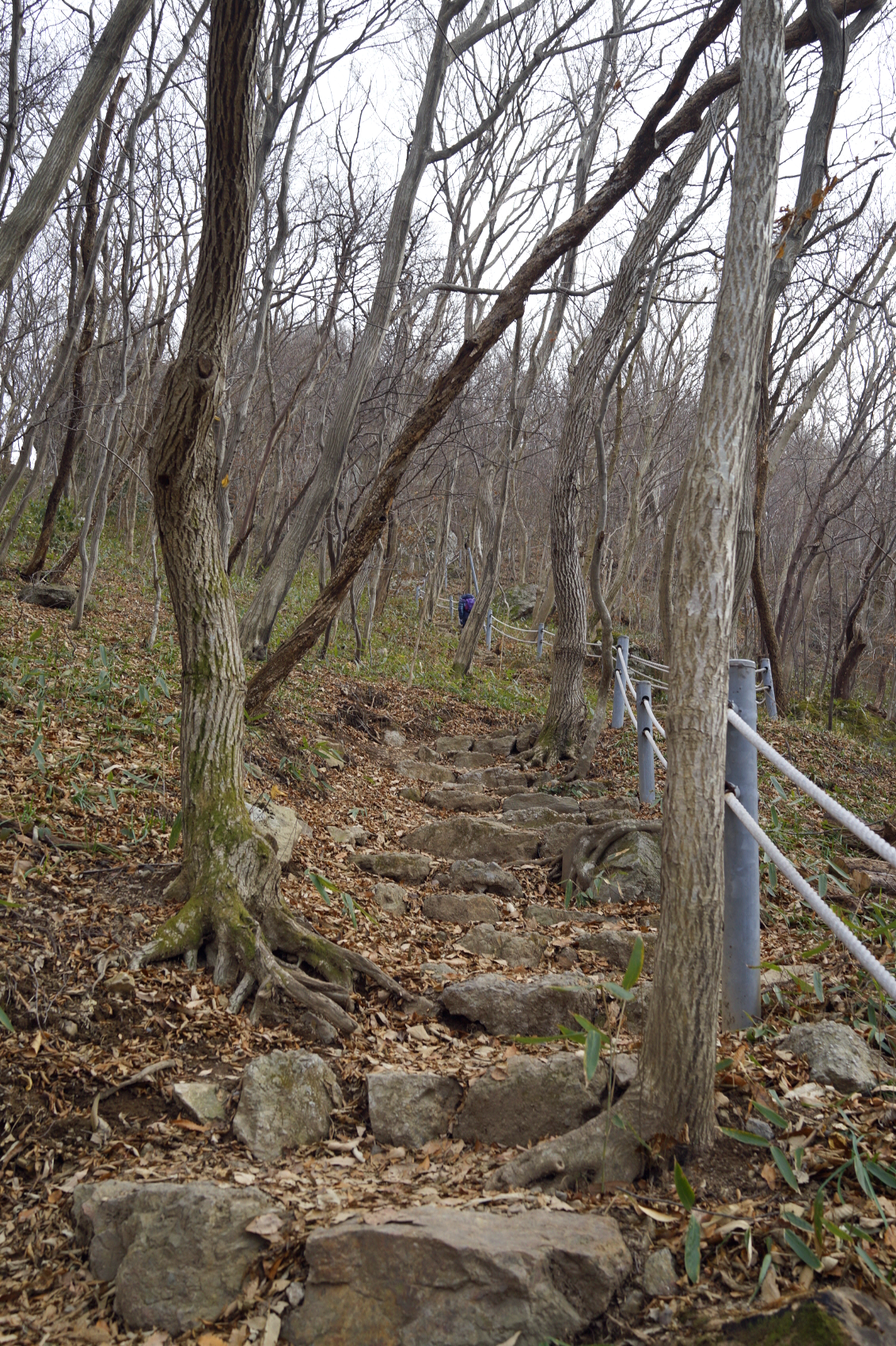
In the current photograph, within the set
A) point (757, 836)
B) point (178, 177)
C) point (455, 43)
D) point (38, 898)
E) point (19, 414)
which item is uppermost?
point (455, 43)

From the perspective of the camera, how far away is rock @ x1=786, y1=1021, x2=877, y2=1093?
8.39ft

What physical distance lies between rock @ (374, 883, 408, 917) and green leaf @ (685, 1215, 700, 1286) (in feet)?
10.5

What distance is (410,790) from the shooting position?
794 cm

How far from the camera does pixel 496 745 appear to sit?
10.3 metres

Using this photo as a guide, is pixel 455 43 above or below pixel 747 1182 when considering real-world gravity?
above

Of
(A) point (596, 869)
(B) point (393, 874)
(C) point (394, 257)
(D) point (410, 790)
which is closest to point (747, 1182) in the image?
(A) point (596, 869)

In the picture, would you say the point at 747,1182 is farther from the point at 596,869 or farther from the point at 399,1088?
the point at 596,869

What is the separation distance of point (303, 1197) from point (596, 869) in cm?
317

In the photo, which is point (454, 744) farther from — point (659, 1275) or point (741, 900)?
point (659, 1275)

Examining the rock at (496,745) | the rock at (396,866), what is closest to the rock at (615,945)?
the rock at (396,866)

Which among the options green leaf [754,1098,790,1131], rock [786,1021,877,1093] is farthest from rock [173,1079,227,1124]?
rock [786,1021,877,1093]

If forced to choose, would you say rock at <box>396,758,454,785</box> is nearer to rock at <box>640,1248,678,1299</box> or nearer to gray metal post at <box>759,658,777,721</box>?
gray metal post at <box>759,658,777,721</box>

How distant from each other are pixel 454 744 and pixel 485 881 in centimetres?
499

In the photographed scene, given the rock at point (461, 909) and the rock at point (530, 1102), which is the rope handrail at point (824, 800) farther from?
the rock at point (461, 909)
